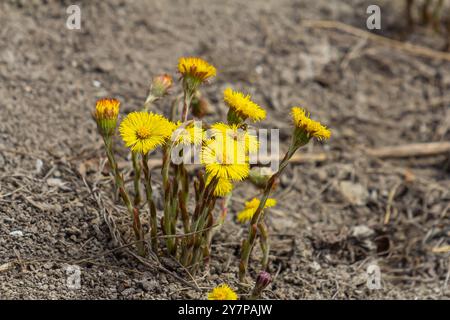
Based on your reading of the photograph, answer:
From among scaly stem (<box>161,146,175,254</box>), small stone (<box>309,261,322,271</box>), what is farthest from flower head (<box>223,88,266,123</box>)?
small stone (<box>309,261,322,271</box>)

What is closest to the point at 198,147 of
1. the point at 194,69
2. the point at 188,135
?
the point at 188,135

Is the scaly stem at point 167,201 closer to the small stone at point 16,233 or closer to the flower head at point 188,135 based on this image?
the flower head at point 188,135

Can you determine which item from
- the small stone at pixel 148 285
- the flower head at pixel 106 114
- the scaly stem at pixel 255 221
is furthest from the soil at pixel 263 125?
the flower head at pixel 106 114

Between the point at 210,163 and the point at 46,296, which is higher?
the point at 210,163

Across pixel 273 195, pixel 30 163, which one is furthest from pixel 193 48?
pixel 30 163

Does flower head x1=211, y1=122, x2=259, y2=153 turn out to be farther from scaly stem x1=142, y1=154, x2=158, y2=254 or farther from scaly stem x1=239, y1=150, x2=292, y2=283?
scaly stem x1=142, y1=154, x2=158, y2=254

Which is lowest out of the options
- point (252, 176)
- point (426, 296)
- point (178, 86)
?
point (426, 296)
